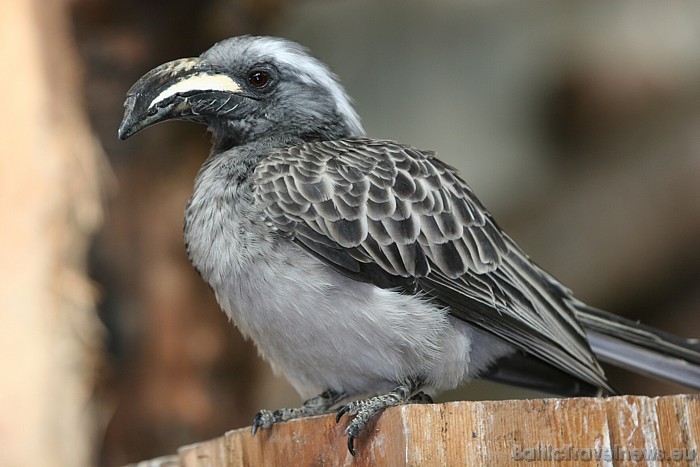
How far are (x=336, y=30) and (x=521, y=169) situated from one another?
7.43 ft

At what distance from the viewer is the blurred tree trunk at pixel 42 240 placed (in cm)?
452

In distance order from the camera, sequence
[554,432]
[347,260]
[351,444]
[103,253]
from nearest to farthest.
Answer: [554,432], [351,444], [347,260], [103,253]

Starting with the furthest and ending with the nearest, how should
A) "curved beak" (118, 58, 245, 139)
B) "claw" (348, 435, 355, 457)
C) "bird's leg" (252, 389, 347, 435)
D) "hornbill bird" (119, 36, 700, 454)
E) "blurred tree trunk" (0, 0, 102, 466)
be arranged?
"blurred tree trunk" (0, 0, 102, 466), "curved beak" (118, 58, 245, 139), "bird's leg" (252, 389, 347, 435), "hornbill bird" (119, 36, 700, 454), "claw" (348, 435, 355, 457)

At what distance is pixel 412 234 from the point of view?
3027 mm

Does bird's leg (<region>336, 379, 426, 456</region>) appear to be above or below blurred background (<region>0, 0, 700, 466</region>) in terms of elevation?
below

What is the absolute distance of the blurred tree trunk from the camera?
4516 mm

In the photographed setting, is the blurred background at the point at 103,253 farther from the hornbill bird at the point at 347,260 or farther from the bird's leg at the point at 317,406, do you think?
the bird's leg at the point at 317,406

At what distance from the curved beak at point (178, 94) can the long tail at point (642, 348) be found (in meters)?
1.55

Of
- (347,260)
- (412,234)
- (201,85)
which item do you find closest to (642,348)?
(412,234)

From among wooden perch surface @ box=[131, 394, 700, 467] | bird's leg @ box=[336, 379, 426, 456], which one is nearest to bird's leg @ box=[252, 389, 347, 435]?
bird's leg @ box=[336, 379, 426, 456]

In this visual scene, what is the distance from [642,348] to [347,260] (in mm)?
1158

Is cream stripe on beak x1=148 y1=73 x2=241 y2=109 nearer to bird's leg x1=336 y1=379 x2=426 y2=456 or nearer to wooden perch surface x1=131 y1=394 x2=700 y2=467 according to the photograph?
bird's leg x1=336 y1=379 x2=426 y2=456

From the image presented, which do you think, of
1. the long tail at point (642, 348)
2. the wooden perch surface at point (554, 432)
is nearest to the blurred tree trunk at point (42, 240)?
the long tail at point (642, 348)

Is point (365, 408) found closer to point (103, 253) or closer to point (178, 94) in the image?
point (178, 94)
